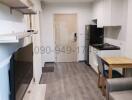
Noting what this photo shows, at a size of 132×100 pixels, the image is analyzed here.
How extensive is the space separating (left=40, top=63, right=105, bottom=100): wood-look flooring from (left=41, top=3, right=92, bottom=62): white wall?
3.48ft

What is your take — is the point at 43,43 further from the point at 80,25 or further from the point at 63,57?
the point at 80,25

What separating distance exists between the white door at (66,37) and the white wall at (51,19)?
0.19 metres

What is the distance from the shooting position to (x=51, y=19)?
727cm

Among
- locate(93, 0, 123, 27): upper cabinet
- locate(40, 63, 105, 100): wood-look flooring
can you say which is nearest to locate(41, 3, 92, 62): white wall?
locate(40, 63, 105, 100): wood-look flooring

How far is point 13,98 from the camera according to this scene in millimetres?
1580

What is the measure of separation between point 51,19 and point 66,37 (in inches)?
38.7

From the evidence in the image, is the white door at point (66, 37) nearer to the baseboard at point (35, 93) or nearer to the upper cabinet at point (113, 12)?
the upper cabinet at point (113, 12)

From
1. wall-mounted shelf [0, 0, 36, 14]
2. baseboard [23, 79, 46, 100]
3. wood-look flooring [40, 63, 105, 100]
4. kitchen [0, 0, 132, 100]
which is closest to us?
wall-mounted shelf [0, 0, 36, 14]

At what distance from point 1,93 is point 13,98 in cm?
15

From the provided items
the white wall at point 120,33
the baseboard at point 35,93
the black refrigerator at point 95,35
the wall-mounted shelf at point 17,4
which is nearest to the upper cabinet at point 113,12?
the white wall at point 120,33

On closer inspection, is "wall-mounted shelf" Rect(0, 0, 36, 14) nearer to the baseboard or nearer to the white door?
→ the baseboard

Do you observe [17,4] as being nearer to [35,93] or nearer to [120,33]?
[35,93]

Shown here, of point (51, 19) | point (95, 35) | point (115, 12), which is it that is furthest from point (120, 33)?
point (51, 19)

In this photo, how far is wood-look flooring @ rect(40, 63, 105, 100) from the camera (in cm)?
396
